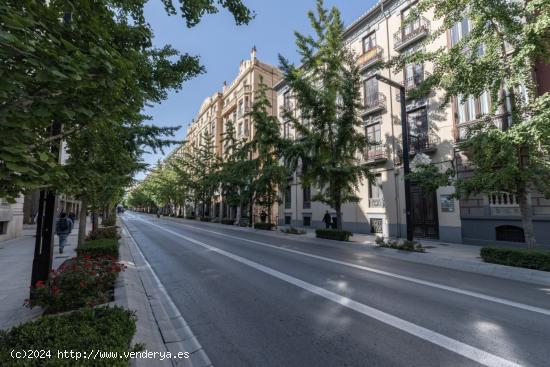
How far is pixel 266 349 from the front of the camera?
377 centimetres

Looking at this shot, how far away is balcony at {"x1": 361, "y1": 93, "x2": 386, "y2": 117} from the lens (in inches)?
787

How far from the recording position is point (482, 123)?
397 inches

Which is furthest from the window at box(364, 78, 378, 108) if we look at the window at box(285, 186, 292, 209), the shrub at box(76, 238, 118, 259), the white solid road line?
the shrub at box(76, 238, 118, 259)

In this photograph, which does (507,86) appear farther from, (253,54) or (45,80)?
(253,54)

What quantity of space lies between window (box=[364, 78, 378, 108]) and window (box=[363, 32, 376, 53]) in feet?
8.89

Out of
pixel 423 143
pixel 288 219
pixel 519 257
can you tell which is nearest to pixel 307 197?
pixel 288 219

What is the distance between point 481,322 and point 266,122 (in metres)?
20.0

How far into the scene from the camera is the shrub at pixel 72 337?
2365mm

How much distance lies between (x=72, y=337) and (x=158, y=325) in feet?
6.56

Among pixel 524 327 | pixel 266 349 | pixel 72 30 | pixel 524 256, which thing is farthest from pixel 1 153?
pixel 524 256

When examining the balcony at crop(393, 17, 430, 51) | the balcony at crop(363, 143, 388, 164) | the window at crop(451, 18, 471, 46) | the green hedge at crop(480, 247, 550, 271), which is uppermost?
the balcony at crop(393, 17, 430, 51)

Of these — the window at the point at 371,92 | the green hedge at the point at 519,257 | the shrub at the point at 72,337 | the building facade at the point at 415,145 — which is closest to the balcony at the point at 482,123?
the building facade at the point at 415,145

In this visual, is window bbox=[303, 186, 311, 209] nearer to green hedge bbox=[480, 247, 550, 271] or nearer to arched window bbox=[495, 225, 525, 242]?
arched window bbox=[495, 225, 525, 242]

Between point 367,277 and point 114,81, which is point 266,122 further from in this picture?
point 114,81
